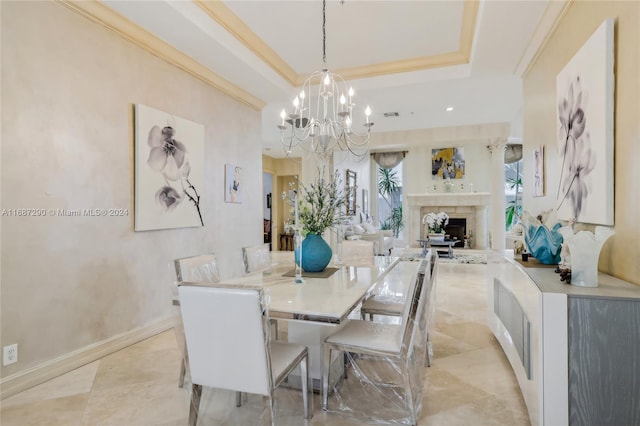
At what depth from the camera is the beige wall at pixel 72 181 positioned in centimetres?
222

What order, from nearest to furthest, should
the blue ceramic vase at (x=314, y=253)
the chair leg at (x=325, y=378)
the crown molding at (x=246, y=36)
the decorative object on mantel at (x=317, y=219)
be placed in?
1. the chair leg at (x=325, y=378)
2. the decorative object on mantel at (x=317, y=219)
3. the blue ceramic vase at (x=314, y=253)
4. the crown molding at (x=246, y=36)

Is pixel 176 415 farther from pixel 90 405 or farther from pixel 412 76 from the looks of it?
pixel 412 76

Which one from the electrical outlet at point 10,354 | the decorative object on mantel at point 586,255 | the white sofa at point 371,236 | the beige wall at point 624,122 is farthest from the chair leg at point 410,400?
the white sofa at point 371,236

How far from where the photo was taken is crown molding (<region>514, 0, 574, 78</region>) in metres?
2.58

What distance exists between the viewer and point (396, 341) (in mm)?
1967

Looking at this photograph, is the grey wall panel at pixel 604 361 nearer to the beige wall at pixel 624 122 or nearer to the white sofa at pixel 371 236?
the beige wall at pixel 624 122

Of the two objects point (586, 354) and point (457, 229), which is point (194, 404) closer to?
point (586, 354)

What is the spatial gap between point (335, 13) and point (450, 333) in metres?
3.25

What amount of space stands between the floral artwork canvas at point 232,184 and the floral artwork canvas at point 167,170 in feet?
1.65

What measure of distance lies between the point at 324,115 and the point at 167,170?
5.37ft

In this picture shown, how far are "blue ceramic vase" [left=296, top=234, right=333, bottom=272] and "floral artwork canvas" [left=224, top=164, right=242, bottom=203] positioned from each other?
2.05 meters

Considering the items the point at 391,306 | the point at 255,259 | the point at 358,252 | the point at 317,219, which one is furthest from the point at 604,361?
the point at 255,259

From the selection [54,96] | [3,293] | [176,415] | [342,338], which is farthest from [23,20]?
[342,338]

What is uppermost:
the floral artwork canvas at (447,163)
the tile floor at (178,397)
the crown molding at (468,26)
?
the crown molding at (468,26)
